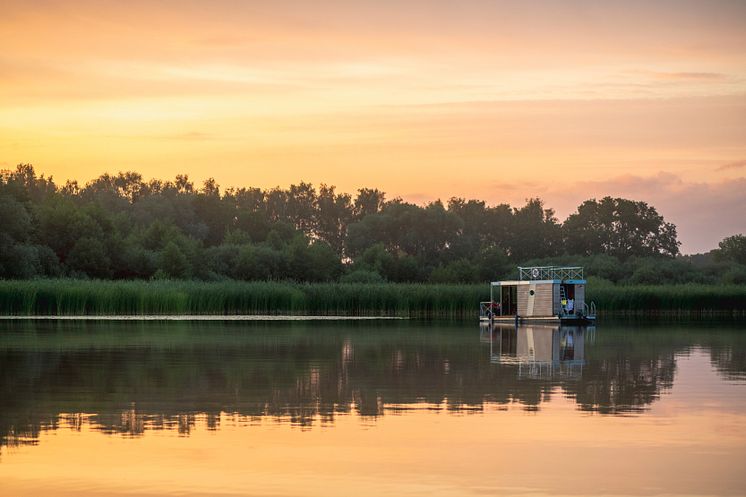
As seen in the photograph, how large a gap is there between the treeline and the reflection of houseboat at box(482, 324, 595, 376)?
48197 millimetres

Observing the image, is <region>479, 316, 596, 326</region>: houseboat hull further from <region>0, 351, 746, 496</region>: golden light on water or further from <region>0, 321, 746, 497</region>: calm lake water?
<region>0, 351, 746, 496</region>: golden light on water

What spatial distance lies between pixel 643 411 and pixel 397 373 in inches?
305

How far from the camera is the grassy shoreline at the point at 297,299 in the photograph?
6156 centimetres

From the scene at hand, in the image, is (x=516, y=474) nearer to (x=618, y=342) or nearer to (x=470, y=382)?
(x=470, y=382)

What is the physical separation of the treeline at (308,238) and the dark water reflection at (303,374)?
163ft

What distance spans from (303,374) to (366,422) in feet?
26.5

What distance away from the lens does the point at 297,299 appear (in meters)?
71.1

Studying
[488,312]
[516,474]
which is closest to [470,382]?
[516,474]

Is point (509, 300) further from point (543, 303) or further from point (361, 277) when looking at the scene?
point (361, 277)

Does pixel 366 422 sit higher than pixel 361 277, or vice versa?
pixel 361 277

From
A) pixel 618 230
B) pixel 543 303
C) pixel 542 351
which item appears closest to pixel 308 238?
pixel 618 230

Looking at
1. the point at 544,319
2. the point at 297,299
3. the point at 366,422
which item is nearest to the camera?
the point at 366,422

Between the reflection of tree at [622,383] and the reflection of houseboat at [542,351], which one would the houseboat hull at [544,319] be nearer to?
the reflection of houseboat at [542,351]

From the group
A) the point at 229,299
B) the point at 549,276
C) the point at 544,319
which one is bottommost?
the point at 544,319
